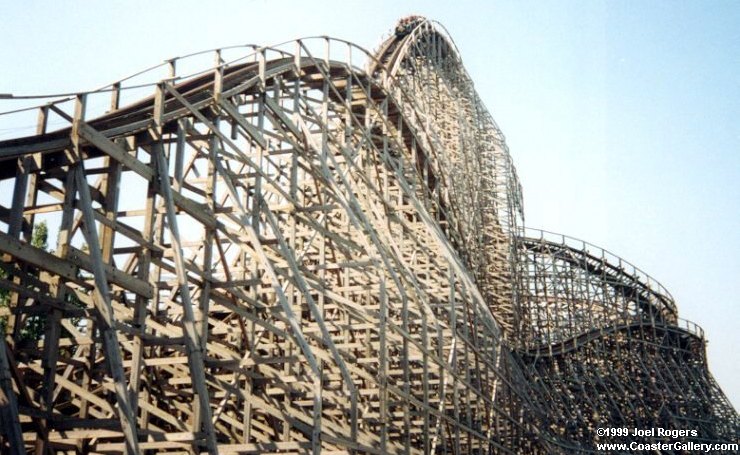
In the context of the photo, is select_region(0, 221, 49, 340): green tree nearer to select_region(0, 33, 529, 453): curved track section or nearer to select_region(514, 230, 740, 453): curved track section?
select_region(0, 33, 529, 453): curved track section

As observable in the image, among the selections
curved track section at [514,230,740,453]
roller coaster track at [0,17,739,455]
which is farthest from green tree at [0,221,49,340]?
curved track section at [514,230,740,453]

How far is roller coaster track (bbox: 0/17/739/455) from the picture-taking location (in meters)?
6.66

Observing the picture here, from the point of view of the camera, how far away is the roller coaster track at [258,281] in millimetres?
6656

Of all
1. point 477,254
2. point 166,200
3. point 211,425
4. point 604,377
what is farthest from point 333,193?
point 604,377

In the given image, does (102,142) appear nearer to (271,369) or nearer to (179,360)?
(179,360)

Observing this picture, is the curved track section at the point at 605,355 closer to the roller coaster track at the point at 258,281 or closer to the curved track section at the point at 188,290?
the roller coaster track at the point at 258,281

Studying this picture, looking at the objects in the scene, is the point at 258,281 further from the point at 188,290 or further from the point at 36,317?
the point at 36,317

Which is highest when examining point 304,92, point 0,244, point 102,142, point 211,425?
point 304,92

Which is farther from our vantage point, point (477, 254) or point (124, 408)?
point (477, 254)

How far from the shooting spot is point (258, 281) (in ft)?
26.5

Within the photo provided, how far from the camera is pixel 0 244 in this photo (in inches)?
233

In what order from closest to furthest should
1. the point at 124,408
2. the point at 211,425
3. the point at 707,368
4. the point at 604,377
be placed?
the point at 124,408 < the point at 211,425 < the point at 604,377 < the point at 707,368

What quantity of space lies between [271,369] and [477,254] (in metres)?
10.8

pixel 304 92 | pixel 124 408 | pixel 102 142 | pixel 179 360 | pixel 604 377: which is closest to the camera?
pixel 124 408
